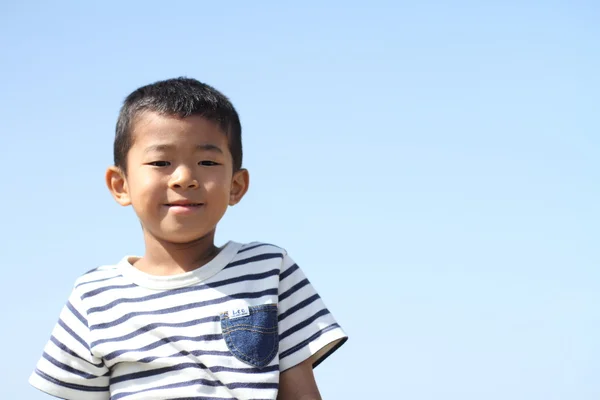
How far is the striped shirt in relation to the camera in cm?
326

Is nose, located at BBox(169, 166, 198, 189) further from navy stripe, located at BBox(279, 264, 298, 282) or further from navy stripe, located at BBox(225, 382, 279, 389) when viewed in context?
navy stripe, located at BBox(225, 382, 279, 389)

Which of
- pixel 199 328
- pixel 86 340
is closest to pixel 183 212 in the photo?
pixel 199 328

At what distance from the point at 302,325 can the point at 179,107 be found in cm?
112

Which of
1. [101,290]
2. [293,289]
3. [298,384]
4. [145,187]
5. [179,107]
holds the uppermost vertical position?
[179,107]

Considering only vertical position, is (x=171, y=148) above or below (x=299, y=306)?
above

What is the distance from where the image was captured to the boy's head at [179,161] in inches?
133

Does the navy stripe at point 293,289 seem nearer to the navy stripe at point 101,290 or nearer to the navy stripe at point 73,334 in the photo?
the navy stripe at point 101,290

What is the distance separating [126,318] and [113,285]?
0.70ft

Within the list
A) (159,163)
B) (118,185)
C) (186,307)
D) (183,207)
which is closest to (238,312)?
(186,307)

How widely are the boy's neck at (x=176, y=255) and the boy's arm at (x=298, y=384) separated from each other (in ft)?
2.11

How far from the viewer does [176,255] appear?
3543 millimetres

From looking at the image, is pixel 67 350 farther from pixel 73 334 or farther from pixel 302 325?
pixel 302 325

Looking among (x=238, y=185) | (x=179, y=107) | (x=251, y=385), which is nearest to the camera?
(x=251, y=385)

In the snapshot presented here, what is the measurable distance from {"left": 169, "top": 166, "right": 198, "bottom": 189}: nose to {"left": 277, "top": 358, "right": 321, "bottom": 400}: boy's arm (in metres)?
0.92
